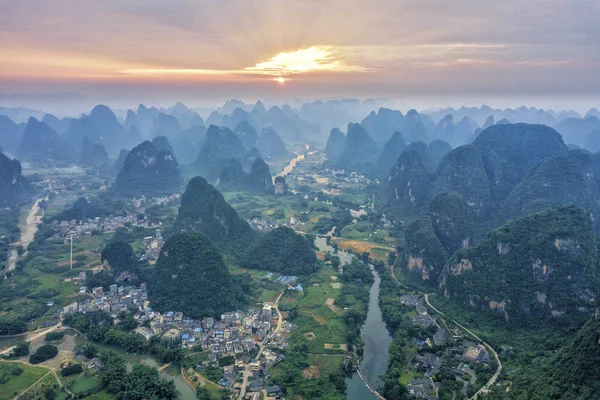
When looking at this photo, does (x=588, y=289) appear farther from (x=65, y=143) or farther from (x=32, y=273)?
(x=65, y=143)

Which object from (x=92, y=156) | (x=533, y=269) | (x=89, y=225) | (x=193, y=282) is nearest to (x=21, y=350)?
(x=193, y=282)

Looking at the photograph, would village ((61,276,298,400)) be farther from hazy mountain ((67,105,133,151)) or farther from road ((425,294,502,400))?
hazy mountain ((67,105,133,151))

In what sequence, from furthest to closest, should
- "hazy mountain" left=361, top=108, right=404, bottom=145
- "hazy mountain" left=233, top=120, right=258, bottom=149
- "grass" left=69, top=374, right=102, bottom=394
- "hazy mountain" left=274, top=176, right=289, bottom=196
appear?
"hazy mountain" left=361, top=108, right=404, bottom=145 < "hazy mountain" left=233, top=120, right=258, bottom=149 < "hazy mountain" left=274, top=176, right=289, bottom=196 < "grass" left=69, top=374, right=102, bottom=394

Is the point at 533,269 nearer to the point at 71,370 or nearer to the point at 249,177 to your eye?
the point at 71,370

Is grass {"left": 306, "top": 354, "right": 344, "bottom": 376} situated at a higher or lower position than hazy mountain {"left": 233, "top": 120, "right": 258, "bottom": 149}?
lower

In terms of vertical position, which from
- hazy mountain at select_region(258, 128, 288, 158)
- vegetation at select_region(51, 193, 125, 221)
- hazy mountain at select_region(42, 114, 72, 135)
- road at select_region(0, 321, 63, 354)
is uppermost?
hazy mountain at select_region(42, 114, 72, 135)

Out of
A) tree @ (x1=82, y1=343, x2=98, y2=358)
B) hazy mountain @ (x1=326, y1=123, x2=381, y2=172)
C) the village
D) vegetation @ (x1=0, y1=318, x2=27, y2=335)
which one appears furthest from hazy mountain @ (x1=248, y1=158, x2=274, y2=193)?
tree @ (x1=82, y1=343, x2=98, y2=358)

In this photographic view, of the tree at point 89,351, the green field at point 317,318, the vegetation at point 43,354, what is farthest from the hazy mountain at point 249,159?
the vegetation at point 43,354
